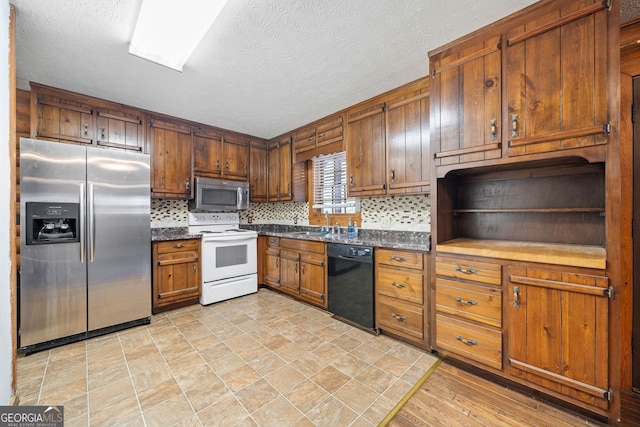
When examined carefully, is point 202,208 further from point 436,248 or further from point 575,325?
point 575,325

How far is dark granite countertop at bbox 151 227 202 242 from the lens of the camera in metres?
3.10

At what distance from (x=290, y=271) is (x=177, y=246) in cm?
148

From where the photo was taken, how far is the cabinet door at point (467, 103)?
1.80 m

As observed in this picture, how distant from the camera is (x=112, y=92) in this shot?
8.95 feet

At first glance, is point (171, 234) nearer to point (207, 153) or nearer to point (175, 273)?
point (175, 273)

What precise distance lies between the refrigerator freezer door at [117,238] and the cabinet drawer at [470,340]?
9.75 feet

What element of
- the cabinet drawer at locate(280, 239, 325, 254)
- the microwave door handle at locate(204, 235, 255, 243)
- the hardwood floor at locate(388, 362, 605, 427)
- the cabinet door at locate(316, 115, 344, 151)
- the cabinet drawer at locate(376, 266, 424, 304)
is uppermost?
the cabinet door at locate(316, 115, 344, 151)

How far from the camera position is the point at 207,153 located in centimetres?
377

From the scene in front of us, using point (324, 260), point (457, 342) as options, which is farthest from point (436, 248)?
point (324, 260)

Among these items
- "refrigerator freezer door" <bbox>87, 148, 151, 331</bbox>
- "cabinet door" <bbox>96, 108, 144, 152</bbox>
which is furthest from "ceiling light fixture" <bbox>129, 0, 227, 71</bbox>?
"cabinet door" <bbox>96, 108, 144, 152</bbox>

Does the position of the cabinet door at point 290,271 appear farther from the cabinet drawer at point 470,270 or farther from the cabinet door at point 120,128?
the cabinet door at point 120,128

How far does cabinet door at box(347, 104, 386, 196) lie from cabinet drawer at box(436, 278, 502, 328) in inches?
46.9

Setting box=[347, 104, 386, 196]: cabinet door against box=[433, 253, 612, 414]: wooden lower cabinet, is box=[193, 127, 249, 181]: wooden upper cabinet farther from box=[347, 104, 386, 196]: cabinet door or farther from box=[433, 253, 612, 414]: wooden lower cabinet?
box=[433, 253, 612, 414]: wooden lower cabinet

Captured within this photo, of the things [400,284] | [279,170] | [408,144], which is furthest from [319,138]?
[400,284]
